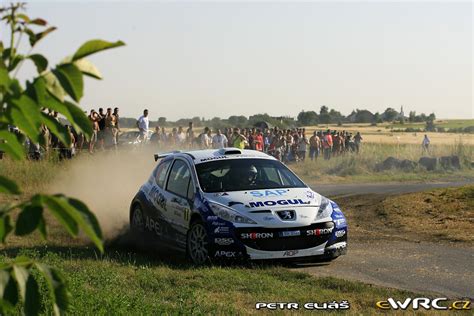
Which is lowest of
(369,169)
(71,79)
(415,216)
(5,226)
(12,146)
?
(369,169)

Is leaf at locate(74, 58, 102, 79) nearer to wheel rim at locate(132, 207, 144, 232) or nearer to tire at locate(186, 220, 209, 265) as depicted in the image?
tire at locate(186, 220, 209, 265)

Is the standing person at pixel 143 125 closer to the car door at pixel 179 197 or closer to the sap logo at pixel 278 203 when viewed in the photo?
the car door at pixel 179 197

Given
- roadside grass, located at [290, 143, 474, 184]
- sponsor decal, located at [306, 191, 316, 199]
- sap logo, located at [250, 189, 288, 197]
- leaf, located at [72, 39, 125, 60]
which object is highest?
leaf, located at [72, 39, 125, 60]

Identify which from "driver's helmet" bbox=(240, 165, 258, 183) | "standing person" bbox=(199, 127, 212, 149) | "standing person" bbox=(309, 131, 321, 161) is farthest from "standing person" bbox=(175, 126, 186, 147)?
"driver's helmet" bbox=(240, 165, 258, 183)

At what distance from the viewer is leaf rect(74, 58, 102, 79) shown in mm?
2393

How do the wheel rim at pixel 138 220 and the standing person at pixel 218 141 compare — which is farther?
the standing person at pixel 218 141

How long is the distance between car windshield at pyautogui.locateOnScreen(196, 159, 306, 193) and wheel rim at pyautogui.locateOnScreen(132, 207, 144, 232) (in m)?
1.56

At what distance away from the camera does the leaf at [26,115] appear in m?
2.32

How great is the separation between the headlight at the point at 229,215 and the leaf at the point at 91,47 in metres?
8.59

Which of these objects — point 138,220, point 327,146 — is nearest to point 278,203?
point 138,220

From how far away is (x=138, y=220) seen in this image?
1349cm

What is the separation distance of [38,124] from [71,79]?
163 millimetres

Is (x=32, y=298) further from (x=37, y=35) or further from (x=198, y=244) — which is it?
(x=198, y=244)

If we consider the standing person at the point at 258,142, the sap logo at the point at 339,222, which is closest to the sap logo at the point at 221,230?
the sap logo at the point at 339,222
